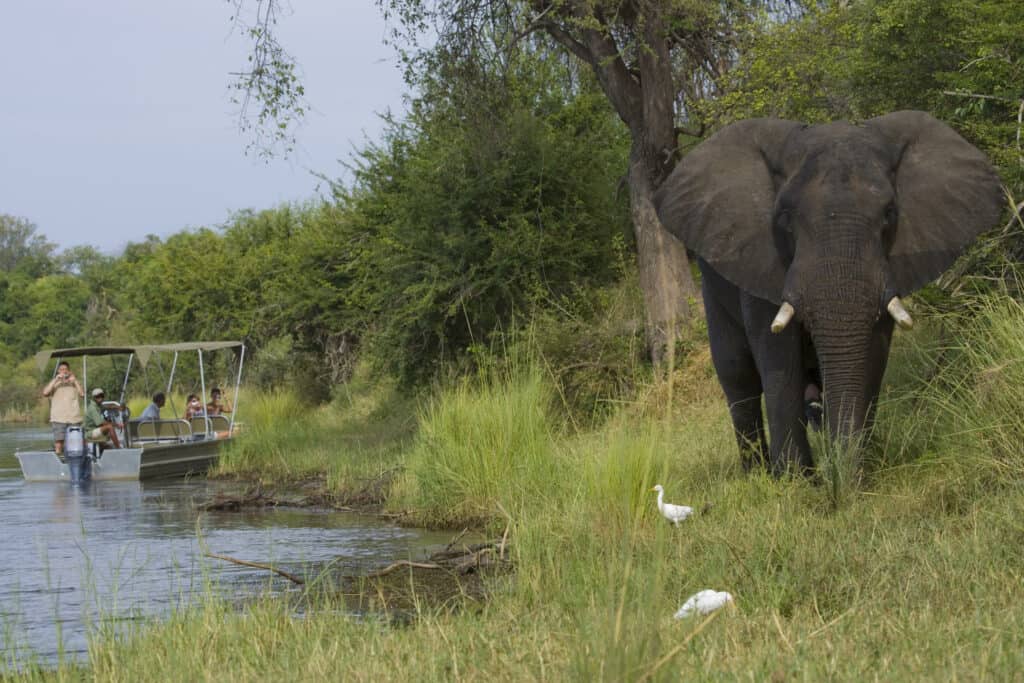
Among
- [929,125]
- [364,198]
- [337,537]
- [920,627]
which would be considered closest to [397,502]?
[337,537]

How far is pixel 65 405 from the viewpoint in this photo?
71.2ft

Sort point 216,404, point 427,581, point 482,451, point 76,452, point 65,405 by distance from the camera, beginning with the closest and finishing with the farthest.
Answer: point 427,581 → point 482,451 → point 76,452 → point 65,405 → point 216,404

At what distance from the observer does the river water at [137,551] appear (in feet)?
26.8

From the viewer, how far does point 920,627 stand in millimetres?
5508

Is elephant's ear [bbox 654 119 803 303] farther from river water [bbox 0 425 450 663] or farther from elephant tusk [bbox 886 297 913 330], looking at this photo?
river water [bbox 0 425 450 663]

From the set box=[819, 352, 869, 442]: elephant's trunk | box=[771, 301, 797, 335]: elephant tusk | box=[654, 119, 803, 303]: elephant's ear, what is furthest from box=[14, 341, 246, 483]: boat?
box=[819, 352, 869, 442]: elephant's trunk

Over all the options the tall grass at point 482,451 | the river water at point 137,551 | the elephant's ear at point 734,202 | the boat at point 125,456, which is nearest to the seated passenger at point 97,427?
the boat at point 125,456

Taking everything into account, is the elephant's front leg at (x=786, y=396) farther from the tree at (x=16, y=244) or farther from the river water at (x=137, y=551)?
the tree at (x=16, y=244)

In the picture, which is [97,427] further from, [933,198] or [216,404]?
[933,198]

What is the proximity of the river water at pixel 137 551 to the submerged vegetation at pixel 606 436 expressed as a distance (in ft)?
1.78

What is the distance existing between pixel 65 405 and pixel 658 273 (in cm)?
986

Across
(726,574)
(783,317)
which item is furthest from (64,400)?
(726,574)

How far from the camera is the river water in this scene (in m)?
8.18

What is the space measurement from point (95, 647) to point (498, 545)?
11.5ft
